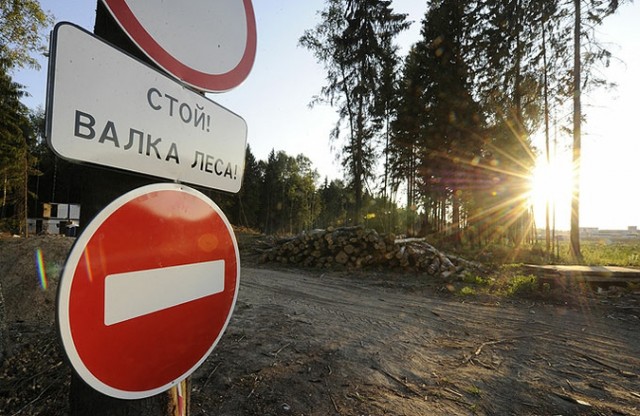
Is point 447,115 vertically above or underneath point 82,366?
above

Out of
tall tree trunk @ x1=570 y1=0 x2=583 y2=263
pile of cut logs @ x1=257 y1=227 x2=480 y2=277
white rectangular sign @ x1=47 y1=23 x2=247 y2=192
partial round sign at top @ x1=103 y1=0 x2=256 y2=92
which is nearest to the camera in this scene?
white rectangular sign @ x1=47 y1=23 x2=247 y2=192

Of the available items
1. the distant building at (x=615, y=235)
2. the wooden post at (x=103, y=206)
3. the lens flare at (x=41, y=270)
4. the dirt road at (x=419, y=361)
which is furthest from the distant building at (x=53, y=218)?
the distant building at (x=615, y=235)

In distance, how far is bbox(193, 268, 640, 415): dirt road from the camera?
238cm

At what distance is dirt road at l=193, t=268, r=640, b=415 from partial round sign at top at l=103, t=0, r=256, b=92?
2.08 meters

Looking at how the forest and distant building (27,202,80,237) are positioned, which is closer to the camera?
the forest

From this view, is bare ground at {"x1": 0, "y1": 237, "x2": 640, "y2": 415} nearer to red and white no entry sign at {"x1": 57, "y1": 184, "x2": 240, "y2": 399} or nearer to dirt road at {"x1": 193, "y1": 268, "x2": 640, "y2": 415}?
dirt road at {"x1": 193, "y1": 268, "x2": 640, "y2": 415}

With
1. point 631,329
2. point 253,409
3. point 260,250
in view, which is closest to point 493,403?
point 253,409

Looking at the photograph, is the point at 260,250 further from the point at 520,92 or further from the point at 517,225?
the point at 517,225

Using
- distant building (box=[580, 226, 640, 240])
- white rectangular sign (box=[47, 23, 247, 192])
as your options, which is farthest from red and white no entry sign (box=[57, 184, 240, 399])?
distant building (box=[580, 226, 640, 240])

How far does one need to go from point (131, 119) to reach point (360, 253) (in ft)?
31.4

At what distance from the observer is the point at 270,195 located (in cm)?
5138

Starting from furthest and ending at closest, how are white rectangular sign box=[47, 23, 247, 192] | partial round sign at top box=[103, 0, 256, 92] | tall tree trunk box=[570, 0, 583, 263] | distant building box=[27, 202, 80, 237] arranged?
distant building box=[27, 202, 80, 237]
tall tree trunk box=[570, 0, 583, 263]
partial round sign at top box=[103, 0, 256, 92]
white rectangular sign box=[47, 23, 247, 192]

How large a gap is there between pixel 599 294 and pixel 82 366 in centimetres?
860

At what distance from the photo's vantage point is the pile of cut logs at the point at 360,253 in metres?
9.54
